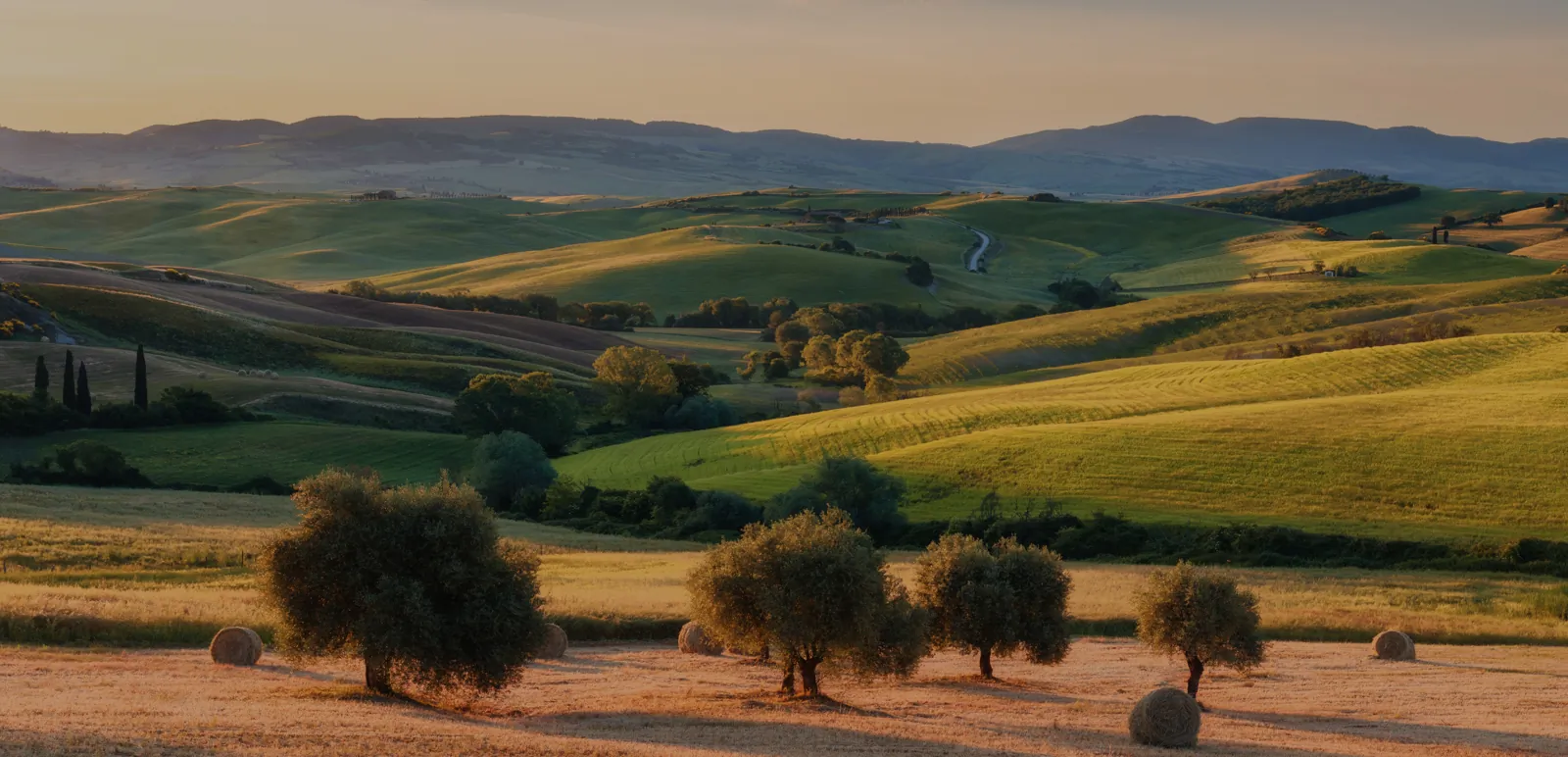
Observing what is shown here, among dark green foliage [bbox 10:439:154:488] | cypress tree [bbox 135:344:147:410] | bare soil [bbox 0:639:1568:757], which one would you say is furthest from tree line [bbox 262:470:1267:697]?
cypress tree [bbox 135:344:147:410]

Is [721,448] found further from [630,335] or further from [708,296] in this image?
[708,296]

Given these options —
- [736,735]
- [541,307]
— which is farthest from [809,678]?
[541,307]

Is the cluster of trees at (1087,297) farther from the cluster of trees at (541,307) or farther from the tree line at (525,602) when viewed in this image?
the tree line at (525,602)

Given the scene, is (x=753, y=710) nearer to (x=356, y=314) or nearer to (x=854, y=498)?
(x=854, y=498)

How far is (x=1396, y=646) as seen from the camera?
36031 mm

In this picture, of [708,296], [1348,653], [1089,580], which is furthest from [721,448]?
[708,296]

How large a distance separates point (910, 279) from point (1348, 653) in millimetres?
140279

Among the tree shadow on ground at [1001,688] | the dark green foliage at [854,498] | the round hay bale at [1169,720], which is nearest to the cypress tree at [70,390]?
the dark green foliage at [854,498]

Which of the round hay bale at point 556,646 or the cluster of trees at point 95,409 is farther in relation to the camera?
the cluster of trees at point 95,409

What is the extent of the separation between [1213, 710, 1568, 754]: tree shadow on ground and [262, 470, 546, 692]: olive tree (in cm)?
1437

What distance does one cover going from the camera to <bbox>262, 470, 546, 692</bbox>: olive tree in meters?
27.3

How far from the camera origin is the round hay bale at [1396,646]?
118 ft

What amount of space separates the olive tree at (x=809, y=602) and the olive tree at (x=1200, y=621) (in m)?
5.04

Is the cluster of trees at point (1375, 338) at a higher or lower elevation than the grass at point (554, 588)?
higher
